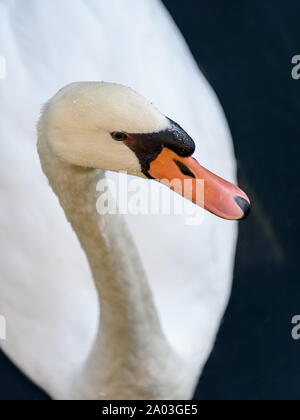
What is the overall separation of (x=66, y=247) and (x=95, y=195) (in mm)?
895

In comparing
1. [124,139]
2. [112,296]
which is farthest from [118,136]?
[112,296]

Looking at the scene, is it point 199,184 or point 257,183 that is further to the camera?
point 257,183

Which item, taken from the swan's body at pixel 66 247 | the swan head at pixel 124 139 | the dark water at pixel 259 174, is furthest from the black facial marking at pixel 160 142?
the dark water at pixel 259 174

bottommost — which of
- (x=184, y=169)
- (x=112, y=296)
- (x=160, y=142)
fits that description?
(x=112, y=296)

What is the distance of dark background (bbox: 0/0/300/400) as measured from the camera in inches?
174

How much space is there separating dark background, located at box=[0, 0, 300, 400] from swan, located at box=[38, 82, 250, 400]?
0.57 metres

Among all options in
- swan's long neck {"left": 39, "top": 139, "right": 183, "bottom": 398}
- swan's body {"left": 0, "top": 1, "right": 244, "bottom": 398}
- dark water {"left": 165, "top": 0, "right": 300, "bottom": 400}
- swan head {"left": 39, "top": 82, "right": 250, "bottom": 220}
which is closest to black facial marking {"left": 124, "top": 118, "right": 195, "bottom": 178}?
swan head {"left": 39, "top": 82, "right": 250, "bottom": 220}

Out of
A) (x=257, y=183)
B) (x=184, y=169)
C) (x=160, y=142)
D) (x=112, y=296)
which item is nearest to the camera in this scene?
(x=160, y=142)

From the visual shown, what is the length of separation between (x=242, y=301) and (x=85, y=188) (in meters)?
1.54

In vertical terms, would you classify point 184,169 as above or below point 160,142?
below

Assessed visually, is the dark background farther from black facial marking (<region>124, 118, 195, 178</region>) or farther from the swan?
black facial marking (<region>124, 118, 195, 178</region>)

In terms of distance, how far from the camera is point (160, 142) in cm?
297

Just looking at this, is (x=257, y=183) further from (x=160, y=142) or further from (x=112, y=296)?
(x=160, y=142)
